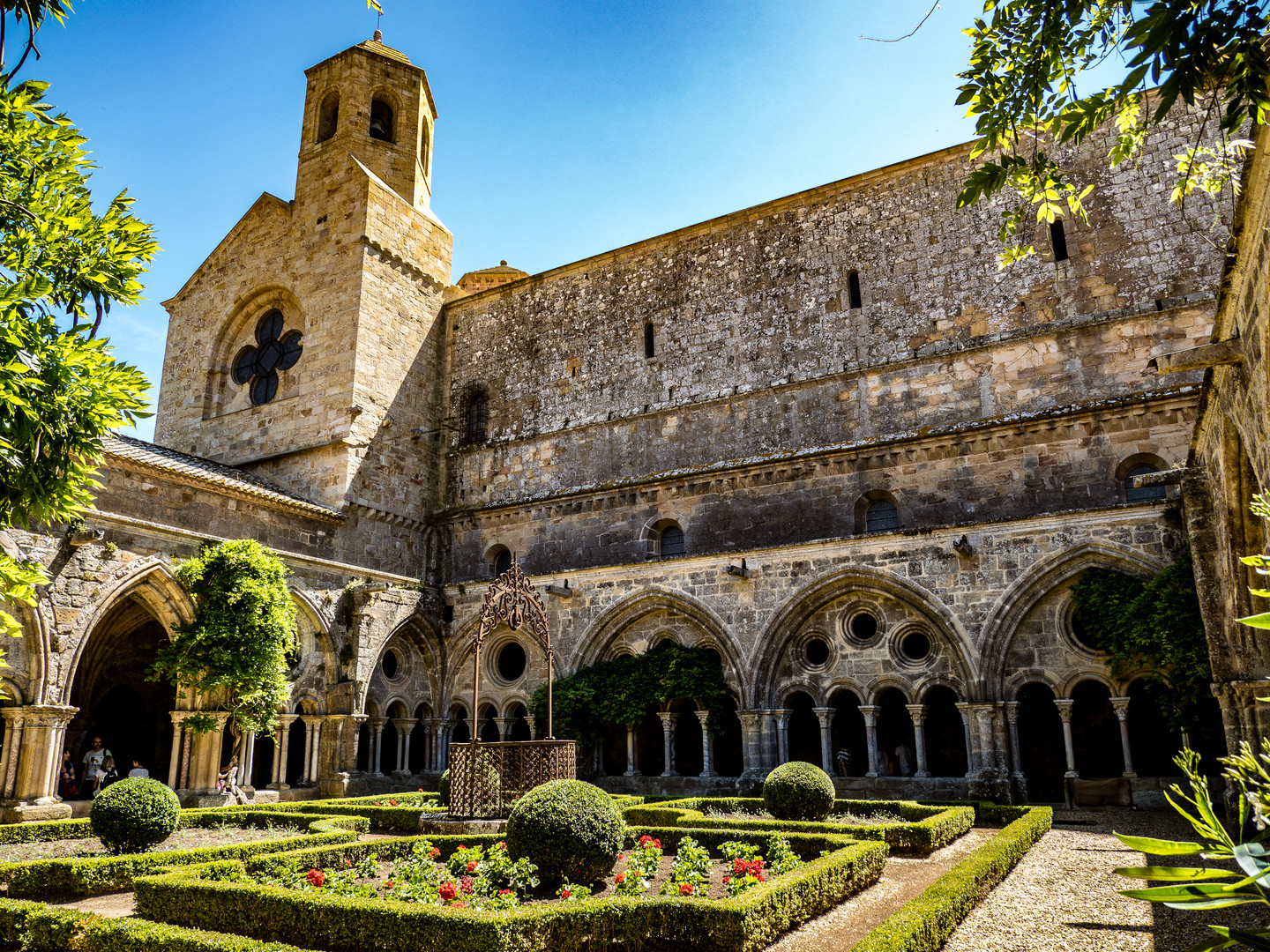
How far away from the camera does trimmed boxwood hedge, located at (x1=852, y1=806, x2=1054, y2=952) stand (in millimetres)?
5508

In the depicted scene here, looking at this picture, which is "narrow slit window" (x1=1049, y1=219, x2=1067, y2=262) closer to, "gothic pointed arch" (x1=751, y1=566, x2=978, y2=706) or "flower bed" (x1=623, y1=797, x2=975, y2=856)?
"gothic pointed arch" (x1=751, y1=566, x2=978, y2=706)

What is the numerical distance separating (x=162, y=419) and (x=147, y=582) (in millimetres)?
10752

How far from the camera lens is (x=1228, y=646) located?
10.3m

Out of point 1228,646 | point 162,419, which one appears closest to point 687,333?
point 1228,646

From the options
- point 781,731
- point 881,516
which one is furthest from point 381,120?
point 781,731

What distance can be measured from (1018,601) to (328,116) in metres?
20.8

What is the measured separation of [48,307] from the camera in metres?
6.71

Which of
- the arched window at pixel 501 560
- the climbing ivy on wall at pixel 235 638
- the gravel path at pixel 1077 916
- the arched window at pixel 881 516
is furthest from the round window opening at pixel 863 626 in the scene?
the climbing ivy on wall at pixel 235 638

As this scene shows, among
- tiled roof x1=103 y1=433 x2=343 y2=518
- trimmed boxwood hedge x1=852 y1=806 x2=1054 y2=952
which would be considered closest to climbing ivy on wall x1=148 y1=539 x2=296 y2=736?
tiled roof x1=103 y1=433 x2=343 y2=518

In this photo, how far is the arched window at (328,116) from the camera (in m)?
23.5

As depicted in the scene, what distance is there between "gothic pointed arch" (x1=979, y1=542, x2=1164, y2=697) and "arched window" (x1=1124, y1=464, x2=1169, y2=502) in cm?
209

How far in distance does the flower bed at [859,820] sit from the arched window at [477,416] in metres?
11.9

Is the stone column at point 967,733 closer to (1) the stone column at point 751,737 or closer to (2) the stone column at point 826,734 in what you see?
(2) the stone column at point 826,734

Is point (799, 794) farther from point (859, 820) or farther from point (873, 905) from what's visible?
point (873, 905)
